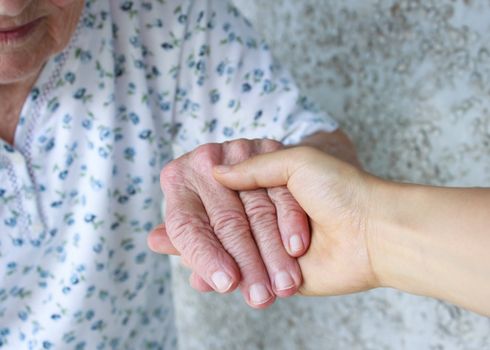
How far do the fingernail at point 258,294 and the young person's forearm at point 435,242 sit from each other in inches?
5.9

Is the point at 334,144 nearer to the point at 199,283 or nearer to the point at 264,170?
the point at 264,170

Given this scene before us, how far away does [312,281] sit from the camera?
41.8 inches


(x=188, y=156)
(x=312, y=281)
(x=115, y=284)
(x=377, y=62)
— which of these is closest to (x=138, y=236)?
(x=115, y=284)

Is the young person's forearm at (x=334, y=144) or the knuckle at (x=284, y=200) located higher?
the knuckle at (x=284, y=200)

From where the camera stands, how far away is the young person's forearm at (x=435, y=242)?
0.87m

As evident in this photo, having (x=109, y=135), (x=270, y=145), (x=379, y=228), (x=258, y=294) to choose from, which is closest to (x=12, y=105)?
(x=109, y=135)

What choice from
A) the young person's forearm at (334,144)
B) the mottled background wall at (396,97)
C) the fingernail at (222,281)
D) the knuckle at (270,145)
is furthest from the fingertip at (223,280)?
the mottled background wall at (396,97)

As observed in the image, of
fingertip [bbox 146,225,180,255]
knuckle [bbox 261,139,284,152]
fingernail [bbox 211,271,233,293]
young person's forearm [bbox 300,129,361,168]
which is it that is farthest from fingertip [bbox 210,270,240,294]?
young person's forearm [bbox 300,129,361,168]

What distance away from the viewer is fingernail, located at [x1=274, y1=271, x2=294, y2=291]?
40.8 inches

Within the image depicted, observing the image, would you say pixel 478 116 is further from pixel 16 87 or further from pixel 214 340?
pixel 214 340

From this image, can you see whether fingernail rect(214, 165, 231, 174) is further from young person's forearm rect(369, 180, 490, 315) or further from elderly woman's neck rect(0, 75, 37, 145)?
elderly woman's neck rect(0, 75, 37, 145)

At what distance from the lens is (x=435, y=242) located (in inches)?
35.9

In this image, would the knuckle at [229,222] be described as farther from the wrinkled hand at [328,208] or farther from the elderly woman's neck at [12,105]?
the elderly woman's neck at [12,105]

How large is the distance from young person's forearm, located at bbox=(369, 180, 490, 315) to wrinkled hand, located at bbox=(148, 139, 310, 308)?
127mm
